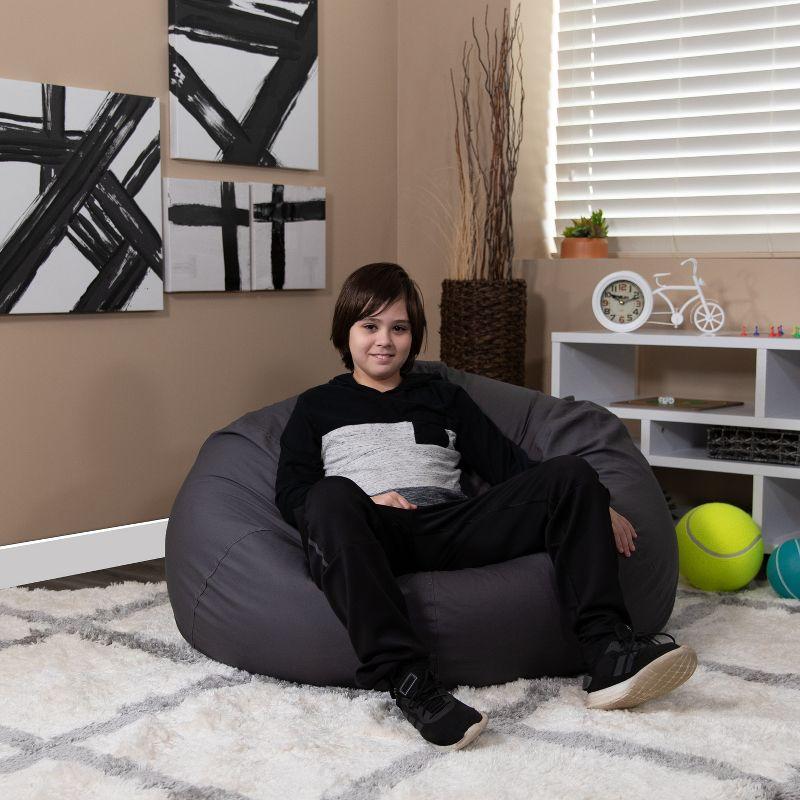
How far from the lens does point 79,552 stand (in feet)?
11.4

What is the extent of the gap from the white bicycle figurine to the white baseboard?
1.63m

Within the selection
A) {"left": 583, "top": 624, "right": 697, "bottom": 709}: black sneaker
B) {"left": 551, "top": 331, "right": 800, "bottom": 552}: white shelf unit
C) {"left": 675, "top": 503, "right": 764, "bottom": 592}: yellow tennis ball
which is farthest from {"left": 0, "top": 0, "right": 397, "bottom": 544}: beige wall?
{"left": 583, "top": 624, "right": 697, "bottom": 709}: black sneaker

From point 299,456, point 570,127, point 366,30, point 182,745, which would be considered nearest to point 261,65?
point 366,30

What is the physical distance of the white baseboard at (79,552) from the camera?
10.9 ft

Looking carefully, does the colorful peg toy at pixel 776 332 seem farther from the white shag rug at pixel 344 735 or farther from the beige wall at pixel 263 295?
the white shag rug at pixel 344 735

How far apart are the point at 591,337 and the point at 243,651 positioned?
5.69ft

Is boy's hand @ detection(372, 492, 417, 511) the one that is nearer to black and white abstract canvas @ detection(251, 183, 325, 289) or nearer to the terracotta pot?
black and white abstract canvas @ detection(251, 183, 325, 289)

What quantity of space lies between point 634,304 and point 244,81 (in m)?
1.54

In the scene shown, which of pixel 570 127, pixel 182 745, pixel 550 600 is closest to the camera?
pixel 182 745

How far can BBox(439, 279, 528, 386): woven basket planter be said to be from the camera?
12.9 ft

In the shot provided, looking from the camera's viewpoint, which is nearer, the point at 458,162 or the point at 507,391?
the point at 507,391

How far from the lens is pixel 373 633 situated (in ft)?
6.87

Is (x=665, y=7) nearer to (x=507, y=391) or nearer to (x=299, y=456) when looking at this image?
(x=507, y=391)

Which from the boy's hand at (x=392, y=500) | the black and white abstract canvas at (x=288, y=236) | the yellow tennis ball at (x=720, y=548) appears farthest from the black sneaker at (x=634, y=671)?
the black and white abstract canvas at (x=288, y=236)
